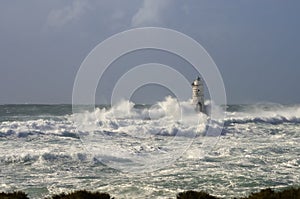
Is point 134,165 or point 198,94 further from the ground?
point 198,94

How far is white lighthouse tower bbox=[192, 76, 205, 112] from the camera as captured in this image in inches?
1773

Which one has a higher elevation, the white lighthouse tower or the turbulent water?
the white lighthouse tower

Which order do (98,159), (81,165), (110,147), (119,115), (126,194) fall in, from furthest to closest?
1. (119,115)
2. (110,147)
3. (98,159)
4. (81,165)
5. (126,194)

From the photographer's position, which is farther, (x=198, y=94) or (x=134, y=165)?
(x=198, y=94)

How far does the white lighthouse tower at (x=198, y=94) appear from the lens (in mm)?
45041

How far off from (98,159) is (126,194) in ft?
25.6

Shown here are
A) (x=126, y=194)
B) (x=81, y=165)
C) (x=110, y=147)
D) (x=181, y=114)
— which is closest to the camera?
(x=126, y=194)

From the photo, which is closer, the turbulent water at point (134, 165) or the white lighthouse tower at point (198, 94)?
the turbulent water at point (134, 165)

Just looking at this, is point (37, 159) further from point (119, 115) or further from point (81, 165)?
point (119, 115)

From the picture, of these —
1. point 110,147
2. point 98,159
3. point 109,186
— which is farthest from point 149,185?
point 110,147

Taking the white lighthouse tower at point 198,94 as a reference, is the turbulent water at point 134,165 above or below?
below

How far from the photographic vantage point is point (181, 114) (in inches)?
2056

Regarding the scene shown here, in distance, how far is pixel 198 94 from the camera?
152 ft

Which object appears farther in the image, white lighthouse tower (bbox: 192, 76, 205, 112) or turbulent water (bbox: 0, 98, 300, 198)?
white lighthouse tower (bbox: 192, 76, 205, 112)
